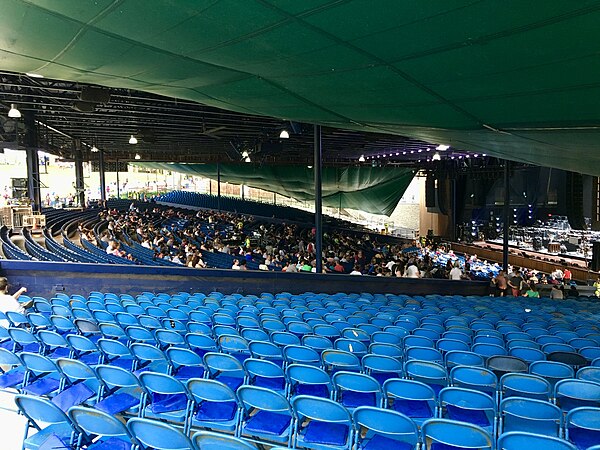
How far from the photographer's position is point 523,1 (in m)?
2.69

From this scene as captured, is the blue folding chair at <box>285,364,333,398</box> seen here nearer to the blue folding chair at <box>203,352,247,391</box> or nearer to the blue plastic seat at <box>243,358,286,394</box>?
the blue plastic seat at <box>243,358,286,394</box>

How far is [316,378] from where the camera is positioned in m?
4.37

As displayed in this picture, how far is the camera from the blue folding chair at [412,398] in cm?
393

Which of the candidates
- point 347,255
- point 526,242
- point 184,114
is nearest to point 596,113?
point 347,255

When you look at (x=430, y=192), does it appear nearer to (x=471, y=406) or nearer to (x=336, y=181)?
(x=336, y=181)

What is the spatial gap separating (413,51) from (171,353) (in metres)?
3.91

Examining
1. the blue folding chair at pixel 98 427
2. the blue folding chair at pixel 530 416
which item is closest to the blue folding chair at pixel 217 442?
the blue folding chair at pixel 98 427

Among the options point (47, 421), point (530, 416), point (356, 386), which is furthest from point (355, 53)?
point (47, 421)

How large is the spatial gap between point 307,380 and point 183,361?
1.46m

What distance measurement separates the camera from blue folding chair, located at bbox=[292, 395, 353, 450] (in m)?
3.52

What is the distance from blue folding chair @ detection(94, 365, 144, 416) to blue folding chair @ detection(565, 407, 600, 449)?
3.68 metres

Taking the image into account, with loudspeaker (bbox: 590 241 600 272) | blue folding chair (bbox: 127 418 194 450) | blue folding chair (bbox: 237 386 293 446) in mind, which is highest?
blue folding chair (bbox: 127 418 194 450)

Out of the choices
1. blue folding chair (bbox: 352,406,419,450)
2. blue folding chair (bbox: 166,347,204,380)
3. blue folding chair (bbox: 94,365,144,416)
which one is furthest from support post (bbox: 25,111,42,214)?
blue folding chair (bbox: 352,406,419,450)

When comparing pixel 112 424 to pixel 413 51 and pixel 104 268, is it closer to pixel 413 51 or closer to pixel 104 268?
A: pixel 413 51
